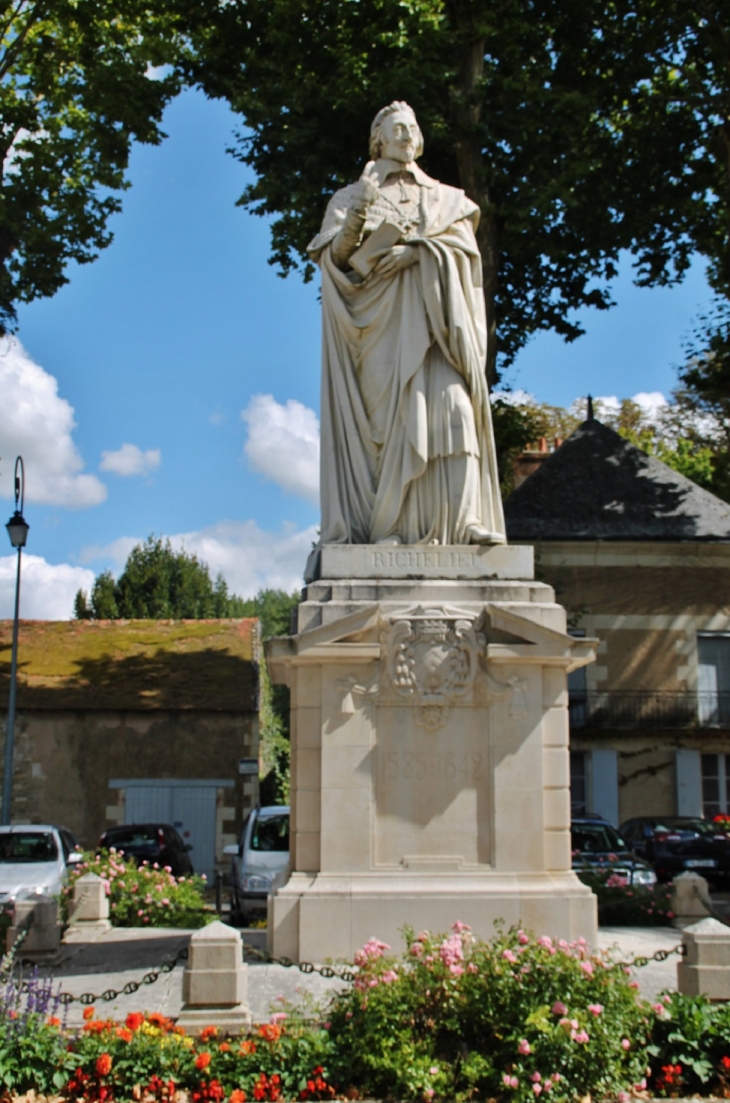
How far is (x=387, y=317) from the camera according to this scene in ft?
30.1

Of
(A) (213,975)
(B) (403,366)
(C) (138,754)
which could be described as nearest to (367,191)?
(B) (403,366)

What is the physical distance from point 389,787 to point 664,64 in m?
17.0

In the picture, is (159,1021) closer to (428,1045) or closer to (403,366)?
(428,1045)

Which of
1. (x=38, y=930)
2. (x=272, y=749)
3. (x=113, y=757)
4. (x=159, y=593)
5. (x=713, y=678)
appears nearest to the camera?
(x=38, y=930)

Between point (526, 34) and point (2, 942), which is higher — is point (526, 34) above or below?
above

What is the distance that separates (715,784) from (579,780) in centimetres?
320

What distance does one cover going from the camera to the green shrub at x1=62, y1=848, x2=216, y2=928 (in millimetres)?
12133

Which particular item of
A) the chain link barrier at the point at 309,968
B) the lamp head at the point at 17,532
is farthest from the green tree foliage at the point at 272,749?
the chain link barrier at the point at 309,968

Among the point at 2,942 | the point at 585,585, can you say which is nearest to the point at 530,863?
the point at 2,942

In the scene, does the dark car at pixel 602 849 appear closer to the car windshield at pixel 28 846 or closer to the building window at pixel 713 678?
the car windshield at pixel 28 846

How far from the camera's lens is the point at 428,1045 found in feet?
19.8

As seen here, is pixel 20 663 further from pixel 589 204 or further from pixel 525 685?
pixel 525 685

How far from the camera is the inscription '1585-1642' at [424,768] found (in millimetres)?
8195

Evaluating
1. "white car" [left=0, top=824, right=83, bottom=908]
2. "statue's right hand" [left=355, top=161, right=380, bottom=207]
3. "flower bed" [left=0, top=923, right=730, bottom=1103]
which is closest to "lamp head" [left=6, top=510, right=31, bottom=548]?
"white car" [left=0, top=824, right=83, bottom=908]
